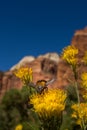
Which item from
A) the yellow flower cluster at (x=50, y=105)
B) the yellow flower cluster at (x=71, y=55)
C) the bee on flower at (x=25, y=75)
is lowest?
the yellow flower cluster at (x=50, y=105)

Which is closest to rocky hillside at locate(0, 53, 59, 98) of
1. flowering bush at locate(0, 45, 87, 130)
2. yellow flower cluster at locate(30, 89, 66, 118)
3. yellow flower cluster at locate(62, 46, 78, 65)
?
flowering bush at locate(0, 45, 87, 130)

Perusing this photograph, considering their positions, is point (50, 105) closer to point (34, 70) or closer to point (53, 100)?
point (53, 100)

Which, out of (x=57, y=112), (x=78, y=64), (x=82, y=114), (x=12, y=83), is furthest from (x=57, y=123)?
(x=12, y=83)

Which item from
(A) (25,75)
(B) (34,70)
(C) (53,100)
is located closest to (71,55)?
(A) (25,75)

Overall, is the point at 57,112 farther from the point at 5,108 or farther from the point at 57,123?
the point at 5,108

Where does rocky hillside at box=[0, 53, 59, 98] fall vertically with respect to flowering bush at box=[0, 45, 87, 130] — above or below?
above

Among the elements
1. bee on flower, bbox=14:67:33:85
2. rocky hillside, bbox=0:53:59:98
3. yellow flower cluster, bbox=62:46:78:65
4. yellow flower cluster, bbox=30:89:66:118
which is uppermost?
rocky hillside, bbox=0:53:59:98

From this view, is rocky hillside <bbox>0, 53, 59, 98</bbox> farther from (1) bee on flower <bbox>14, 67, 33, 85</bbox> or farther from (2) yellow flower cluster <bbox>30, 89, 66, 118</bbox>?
(2) yellow flower cluster <bbox>30, 89, 66, 118</bbox>

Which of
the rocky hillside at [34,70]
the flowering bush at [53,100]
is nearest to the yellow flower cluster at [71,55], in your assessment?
the flowering bush at [53,100]

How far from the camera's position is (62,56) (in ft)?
24.5

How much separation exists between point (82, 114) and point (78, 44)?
111 metres

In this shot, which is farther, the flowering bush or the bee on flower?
the bee on flower

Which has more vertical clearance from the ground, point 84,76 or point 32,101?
point 84,76

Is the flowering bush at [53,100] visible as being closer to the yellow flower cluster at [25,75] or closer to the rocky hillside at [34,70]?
the yellow flower cluster at [25,75]
